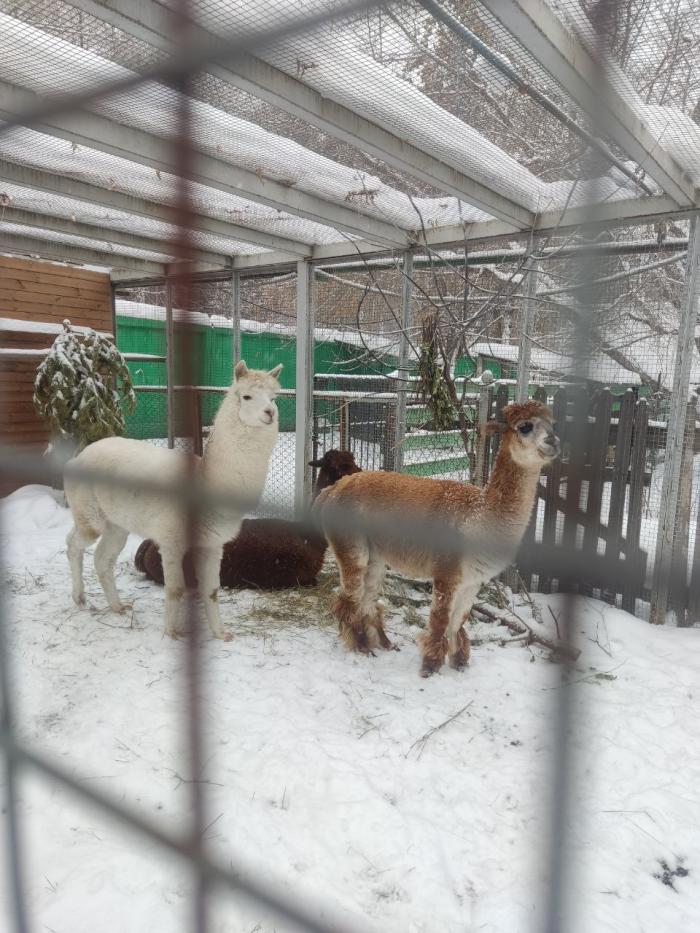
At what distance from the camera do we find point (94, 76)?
8.59 ft

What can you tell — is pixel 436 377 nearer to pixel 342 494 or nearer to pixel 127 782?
pixel 342 494

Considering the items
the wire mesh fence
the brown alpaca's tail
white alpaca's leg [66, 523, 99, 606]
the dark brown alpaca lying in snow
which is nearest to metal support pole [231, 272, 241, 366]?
the wire mesh fence

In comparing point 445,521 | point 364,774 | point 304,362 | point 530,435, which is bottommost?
point 364,774

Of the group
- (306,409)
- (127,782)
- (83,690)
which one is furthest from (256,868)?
(306,409)

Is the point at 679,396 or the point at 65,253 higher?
the point at 65,253

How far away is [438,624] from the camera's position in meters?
3.35

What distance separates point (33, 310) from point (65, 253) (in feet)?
4.52

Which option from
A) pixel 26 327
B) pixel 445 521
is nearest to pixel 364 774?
pixel 445 521

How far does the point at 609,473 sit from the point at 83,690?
11.1 ft

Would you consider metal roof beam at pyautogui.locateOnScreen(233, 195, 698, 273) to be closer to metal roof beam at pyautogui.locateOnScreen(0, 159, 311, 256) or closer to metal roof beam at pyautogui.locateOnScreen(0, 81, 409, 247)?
metal roof beam at pyautogui.locateOnScreen(0, 81, 409, 247)

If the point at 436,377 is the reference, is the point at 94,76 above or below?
above

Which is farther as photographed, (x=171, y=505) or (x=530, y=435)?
(x=530, y=435)

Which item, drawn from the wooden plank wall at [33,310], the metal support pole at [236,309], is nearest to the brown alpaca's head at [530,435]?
the metal support pole at [236,309]

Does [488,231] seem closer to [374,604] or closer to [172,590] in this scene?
[374,604]
